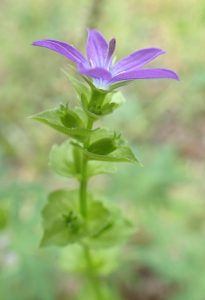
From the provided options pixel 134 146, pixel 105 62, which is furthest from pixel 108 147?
pixel 134 146

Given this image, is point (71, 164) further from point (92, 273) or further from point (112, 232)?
point (92, 273)

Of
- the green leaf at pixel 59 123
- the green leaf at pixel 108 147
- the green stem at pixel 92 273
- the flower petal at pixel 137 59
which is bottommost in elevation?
the green stem at pixel 92 273

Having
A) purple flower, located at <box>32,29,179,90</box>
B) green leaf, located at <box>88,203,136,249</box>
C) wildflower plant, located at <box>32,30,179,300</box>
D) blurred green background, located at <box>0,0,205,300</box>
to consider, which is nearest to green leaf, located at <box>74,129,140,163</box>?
wildflower plant, located at <box>32,30,179,300</box>

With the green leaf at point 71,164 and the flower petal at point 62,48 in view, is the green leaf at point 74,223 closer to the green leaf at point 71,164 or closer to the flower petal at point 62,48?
the green leaf at point 71,164

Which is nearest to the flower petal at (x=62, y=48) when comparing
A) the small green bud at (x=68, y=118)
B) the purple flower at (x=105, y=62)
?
the purple flower at (x=105, y=62)

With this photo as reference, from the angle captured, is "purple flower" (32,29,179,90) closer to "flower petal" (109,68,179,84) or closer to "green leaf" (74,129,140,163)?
"flower petal" (109,68,179,84)

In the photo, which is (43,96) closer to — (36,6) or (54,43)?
(36,6)
